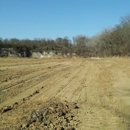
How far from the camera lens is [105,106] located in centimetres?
793

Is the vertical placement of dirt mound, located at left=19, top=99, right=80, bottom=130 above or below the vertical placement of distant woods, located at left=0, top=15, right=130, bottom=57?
below

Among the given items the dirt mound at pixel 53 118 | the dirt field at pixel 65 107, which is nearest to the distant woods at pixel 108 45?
the dirt field at pixel 65 107

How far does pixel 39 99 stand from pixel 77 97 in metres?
1.59

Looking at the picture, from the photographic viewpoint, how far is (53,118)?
245 inches

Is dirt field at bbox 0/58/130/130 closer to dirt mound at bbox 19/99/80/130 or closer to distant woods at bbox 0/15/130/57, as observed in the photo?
dirt mound at bbox 19/99/80/130

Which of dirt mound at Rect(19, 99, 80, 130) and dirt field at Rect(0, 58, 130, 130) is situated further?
dirt field at Rect(0, 58, 130, 130)

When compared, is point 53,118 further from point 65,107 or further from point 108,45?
point 108,45

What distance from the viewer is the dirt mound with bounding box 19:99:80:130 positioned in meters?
5.52

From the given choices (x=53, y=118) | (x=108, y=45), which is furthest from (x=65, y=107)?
(x=108, y=45)

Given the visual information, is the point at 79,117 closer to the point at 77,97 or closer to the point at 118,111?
the point at 118,111

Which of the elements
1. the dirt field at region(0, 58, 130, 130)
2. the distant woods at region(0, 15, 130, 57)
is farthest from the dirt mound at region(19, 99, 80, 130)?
the distant woods at region(0, 15, 130, 57)

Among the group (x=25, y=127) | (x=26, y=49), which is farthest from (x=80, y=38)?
(x=25, y=127)

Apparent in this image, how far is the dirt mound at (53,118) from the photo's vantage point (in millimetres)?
5523

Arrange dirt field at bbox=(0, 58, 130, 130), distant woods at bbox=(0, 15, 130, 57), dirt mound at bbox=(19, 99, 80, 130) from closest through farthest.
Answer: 1. dirt mound at bbox=(19, 99, 80, 130)
2. dirt field at bbox=(0, 58, 130, 130)
3. distant woods at bbox=(0, 15, 130, 57)
